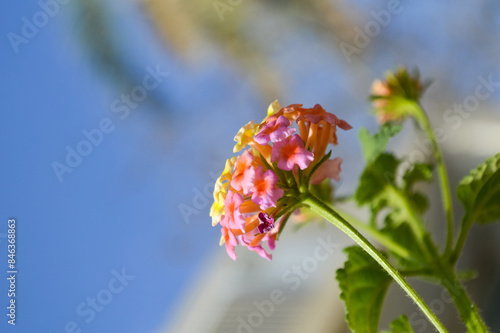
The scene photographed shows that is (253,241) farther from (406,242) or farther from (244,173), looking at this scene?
(406,242)

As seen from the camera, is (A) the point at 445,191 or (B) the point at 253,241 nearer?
(B) the point at 253,241

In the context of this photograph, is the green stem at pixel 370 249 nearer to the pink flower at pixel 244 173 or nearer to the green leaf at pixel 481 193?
the pink flower at pixel 244 173

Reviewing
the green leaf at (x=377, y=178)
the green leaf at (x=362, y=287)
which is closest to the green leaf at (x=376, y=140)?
the green leaf at (x=377, y=178)

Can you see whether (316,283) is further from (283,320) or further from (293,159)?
(293,159)

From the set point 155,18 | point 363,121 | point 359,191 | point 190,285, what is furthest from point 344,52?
point 359,191

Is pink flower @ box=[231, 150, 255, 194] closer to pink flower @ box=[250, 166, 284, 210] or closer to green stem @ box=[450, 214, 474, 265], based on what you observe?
pink flower @ box=[250, 166, 284, 210]

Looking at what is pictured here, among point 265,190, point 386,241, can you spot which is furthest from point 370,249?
point 386,241
